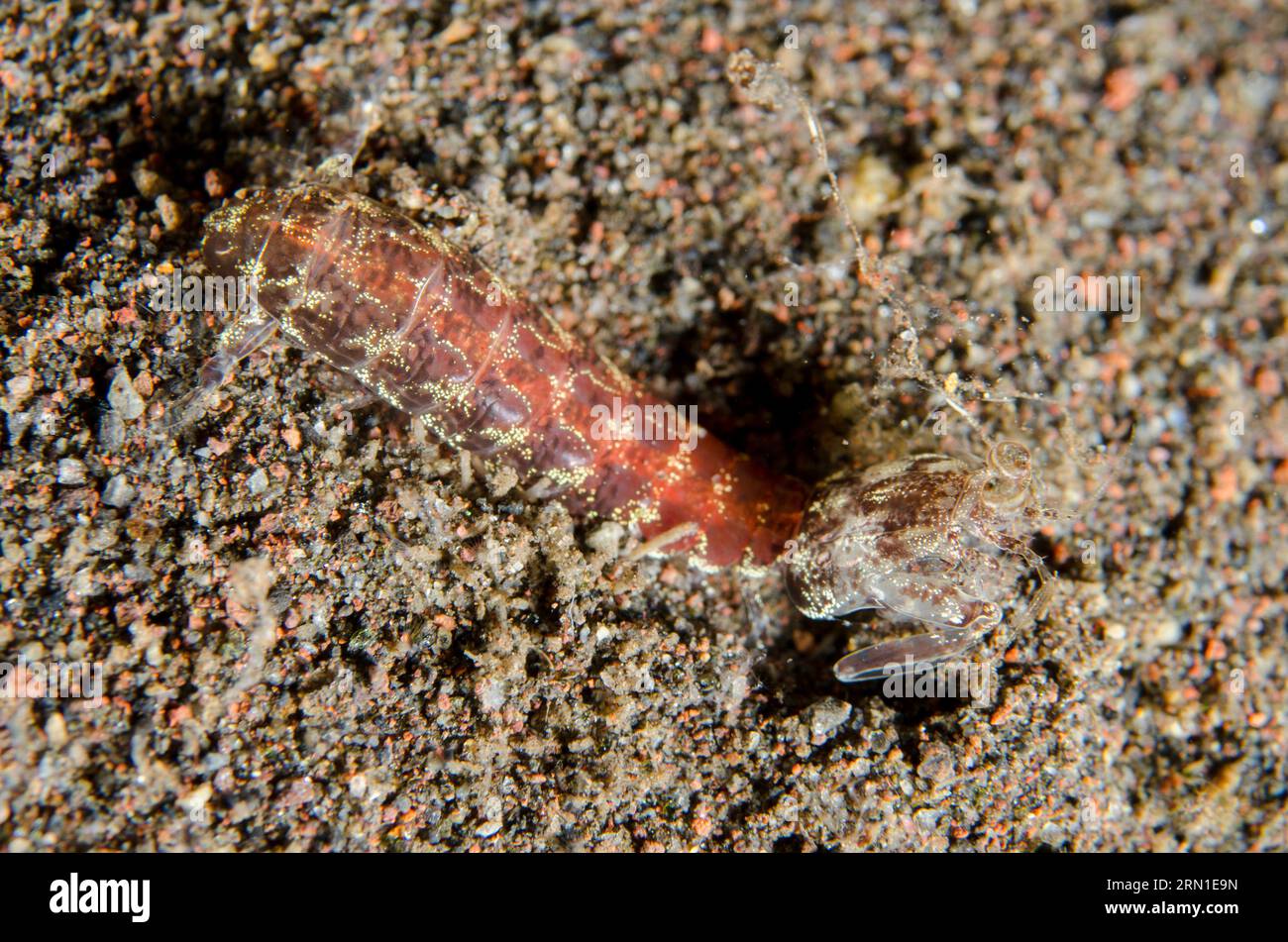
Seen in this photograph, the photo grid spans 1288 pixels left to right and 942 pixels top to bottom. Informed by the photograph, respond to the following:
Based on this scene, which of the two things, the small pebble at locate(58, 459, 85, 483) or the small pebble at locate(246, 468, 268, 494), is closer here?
the small pebble at locate(58, 459, 85, 483)

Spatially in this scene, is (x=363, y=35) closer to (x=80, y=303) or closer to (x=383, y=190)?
(x=383, y=190)

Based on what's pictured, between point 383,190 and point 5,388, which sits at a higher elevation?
point 383,190

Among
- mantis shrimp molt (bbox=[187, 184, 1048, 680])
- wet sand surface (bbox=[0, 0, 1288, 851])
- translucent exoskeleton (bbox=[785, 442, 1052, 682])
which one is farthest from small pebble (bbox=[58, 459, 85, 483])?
translucent exoskeleton (bbox=[785, 442, 1052, 682])

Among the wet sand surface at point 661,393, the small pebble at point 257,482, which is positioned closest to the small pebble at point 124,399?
the wet sand surface at point 661,393

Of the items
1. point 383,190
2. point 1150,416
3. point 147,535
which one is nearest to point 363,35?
point 383,190

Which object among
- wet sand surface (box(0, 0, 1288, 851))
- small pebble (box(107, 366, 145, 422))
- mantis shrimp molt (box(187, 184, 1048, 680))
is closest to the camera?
wet sand surface (box(0, 0, 1288, 851))

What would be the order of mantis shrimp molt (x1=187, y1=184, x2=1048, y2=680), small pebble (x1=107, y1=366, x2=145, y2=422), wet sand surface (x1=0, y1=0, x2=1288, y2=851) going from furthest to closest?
mantis shrimp molt (x1=187, y1=184, x2=1048, y2=680) → small pebble (x1=107, y1=366, x2=145, y2=422) → wet sand surface (x1=0, y1=0, x2=1288, y2=851)

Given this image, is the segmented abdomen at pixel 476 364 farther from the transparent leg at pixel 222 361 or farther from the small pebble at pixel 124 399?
the small pebble at pixel 124 399

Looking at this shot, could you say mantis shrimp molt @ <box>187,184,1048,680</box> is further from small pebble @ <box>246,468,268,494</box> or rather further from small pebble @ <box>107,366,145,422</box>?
small pebble @ <box>246,468,268,494</box>
